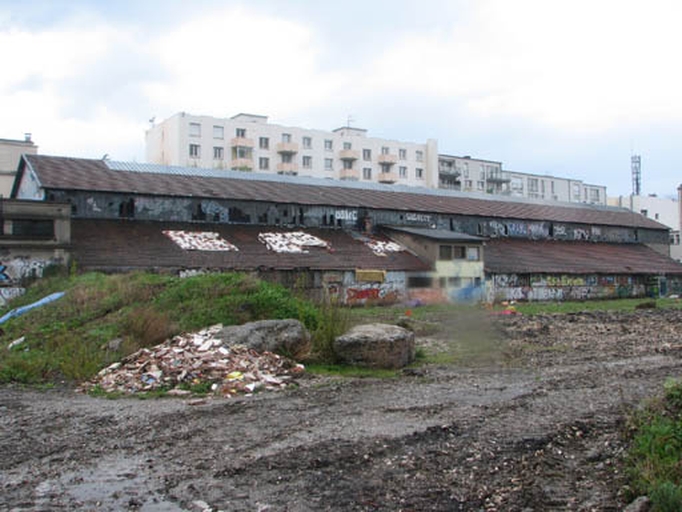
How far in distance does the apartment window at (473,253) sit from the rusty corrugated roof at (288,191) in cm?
695

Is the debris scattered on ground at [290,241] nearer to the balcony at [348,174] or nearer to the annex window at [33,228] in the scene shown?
the annex window at [33,228]

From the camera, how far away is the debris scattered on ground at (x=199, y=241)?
35031 mm

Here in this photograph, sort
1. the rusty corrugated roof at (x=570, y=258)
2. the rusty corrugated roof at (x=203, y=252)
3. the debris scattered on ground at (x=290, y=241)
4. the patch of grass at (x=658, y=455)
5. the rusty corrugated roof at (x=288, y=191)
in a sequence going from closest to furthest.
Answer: the patch of grass at (x=658, y=455), the rusty corrugated roof at (x=203, y=252), the debris scattered on ground at (x=290, y=241), the rusty corrugated roof at (x=288, y=191), the rusty corrugated roof at (x=570, y=258)

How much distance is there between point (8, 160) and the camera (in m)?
55.1

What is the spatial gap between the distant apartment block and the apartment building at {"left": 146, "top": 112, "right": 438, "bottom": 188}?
19.5m

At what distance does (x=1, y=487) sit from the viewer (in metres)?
6.76

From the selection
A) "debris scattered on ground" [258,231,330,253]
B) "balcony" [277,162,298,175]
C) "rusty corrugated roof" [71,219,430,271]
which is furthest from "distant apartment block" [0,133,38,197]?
"balcony" [277,162,298,175]

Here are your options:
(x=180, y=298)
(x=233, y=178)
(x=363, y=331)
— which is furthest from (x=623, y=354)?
(x=233, y=178)

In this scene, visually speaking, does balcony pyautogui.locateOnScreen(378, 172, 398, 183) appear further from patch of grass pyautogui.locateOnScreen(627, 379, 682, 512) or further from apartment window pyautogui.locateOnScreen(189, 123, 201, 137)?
patch of grass pyautogui.locateOnScreen(627, 379, 682, 512)

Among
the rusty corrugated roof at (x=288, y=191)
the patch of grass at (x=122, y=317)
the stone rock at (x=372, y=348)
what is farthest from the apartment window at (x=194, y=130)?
the stone rock at (x=372, y=348)

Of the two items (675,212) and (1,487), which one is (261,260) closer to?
(1,487)

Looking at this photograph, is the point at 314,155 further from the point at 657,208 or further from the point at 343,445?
the point at 343,445

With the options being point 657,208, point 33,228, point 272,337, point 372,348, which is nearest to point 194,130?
point 33,228

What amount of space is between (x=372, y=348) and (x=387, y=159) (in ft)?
239
